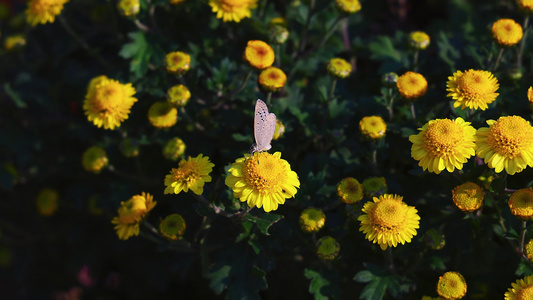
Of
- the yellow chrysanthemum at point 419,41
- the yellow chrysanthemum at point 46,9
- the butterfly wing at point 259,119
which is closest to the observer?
the butterfly wing at point 259,119

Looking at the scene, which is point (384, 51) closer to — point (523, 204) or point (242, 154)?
point (242, 154)

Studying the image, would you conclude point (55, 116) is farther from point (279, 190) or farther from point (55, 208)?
point (279, 190)

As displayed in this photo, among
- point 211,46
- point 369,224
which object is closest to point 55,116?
point 211,46

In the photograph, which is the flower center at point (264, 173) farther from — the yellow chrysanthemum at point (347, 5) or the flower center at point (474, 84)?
the yellow chrysanthemum at point (347, 5)

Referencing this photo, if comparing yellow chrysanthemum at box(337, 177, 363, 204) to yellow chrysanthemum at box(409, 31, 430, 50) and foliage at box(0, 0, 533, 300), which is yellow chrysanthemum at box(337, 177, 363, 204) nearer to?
foliage at box(0, 0, 533, 300)

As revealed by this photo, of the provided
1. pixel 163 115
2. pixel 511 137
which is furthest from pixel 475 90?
pixel 163 115

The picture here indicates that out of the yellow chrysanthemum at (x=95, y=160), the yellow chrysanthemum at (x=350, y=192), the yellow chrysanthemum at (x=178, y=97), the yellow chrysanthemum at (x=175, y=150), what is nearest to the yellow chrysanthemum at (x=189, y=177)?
the yellow chrysanthemum at (x=175, y=150)
